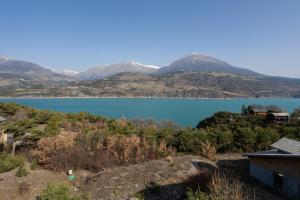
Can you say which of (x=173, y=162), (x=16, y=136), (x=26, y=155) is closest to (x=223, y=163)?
(x=173, y=162)

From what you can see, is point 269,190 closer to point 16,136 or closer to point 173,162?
point 173,162

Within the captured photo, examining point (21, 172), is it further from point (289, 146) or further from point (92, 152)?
point (289, 146)

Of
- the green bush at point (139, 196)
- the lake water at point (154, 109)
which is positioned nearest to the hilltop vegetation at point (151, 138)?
the green bush at point (139, 196)

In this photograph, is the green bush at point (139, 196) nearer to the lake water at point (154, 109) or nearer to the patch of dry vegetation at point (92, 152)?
the patch of dry vegetation at point (92, 152)

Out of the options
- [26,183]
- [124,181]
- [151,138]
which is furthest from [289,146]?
[26,183]

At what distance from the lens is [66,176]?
11.3m

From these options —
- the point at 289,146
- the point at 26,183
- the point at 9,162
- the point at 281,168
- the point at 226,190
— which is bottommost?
the point at 26,183

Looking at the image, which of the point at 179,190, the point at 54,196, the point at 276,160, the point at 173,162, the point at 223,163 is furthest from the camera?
the point at 223,163

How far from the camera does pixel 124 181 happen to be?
10586mm

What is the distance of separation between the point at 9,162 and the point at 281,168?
1051cm

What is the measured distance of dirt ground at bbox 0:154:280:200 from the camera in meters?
9.46

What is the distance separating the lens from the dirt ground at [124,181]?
9465mm

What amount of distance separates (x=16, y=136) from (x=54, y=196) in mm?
8952

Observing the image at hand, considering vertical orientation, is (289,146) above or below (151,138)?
above
